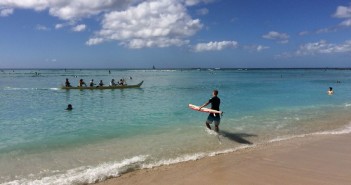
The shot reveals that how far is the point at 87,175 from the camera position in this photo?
9.21 metres

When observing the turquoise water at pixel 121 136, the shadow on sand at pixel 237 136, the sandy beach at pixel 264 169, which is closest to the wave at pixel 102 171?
the turquoise water at pixel 121 136

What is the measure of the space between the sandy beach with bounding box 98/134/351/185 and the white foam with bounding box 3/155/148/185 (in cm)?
37

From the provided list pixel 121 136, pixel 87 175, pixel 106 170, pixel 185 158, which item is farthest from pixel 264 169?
pixel 121 136

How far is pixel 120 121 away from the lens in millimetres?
18516

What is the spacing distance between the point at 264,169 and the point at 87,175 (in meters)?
4.73

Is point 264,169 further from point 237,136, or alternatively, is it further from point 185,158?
point 237,136

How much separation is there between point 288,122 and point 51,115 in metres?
13.7

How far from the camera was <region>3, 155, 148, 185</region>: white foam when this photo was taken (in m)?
8.84

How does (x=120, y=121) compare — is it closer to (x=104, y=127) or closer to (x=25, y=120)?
(x=104, y=127)

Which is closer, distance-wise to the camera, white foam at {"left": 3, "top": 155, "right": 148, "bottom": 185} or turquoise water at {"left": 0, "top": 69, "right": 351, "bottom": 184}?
white foam at {"left": 3, "top": 155, "right": 148, "bottom": 185}

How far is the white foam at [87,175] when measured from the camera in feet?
29.0

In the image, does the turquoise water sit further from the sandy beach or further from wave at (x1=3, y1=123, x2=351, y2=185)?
the sandy beach

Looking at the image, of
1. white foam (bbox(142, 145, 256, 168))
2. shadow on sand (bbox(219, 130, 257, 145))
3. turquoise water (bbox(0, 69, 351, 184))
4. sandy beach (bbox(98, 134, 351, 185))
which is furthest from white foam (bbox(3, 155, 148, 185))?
shadow on sand (bbox(219, 130, 257, 145))

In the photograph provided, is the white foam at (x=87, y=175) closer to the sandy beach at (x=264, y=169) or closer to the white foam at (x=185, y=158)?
the sandy beach at (x=264, y=169)
